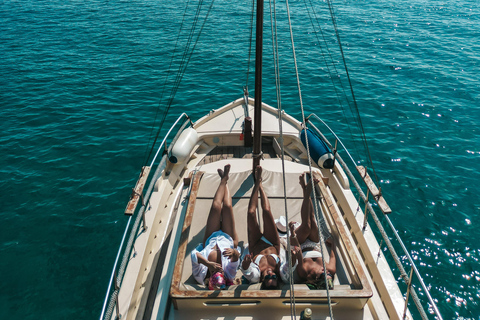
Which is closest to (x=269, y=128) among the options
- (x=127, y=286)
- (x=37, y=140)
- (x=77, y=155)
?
(x=127, y=286)

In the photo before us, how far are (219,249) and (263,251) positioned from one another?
79 centimetres

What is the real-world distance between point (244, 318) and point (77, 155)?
9898mm

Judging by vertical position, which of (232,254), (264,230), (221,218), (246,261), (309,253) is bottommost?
(246,261)

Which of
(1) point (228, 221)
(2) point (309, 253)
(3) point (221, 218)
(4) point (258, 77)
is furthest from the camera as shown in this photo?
(4) point (258, 77)

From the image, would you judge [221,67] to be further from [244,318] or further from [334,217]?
[244,318]

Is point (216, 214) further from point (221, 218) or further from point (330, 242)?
point (330, 242)

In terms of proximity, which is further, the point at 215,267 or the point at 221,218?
the point at 221,218

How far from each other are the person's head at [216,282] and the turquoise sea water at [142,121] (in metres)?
3.95

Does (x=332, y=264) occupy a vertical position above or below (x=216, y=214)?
below

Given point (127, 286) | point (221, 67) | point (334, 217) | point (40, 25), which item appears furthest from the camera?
point (40, 25)

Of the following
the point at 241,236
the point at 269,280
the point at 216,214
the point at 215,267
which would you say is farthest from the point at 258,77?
the point at 269,280

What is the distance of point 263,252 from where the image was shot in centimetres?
569

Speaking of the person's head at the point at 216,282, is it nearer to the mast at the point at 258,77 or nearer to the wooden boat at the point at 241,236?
the wooden boat at the point at 241,236

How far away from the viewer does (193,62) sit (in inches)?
808
